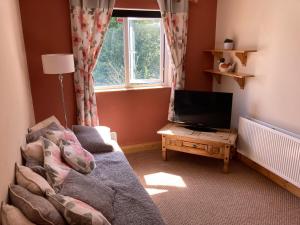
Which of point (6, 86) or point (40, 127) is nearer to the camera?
point (6, 86)

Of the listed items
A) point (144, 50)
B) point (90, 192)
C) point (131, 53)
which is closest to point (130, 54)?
point (131, 53)

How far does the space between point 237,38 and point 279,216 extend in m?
2.24

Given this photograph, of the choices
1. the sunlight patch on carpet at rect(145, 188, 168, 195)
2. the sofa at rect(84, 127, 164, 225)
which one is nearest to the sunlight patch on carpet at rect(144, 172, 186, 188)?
the sunlight patch on carpet at rect(145, 188, 168, 195)

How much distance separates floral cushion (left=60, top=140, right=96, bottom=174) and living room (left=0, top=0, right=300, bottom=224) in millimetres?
155

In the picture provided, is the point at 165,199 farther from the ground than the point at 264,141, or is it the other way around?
the point at 264,141

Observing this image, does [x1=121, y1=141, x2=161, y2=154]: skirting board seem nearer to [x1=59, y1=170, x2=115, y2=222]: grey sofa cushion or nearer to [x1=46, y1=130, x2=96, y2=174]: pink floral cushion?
[x1=46, y1=130, x2=96, y2=174]: pink floral cushion

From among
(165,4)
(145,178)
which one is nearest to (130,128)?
(145,178)

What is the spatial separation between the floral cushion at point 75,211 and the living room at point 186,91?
376 mm

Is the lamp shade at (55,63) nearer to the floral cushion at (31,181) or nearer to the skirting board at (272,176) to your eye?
the floral cushion at (31,181)

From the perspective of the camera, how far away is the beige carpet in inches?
91.3

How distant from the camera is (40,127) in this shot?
8.21 feet

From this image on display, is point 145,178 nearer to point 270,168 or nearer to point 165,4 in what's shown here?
point 270,168

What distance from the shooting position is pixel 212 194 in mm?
2684

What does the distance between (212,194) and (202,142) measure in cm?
68
